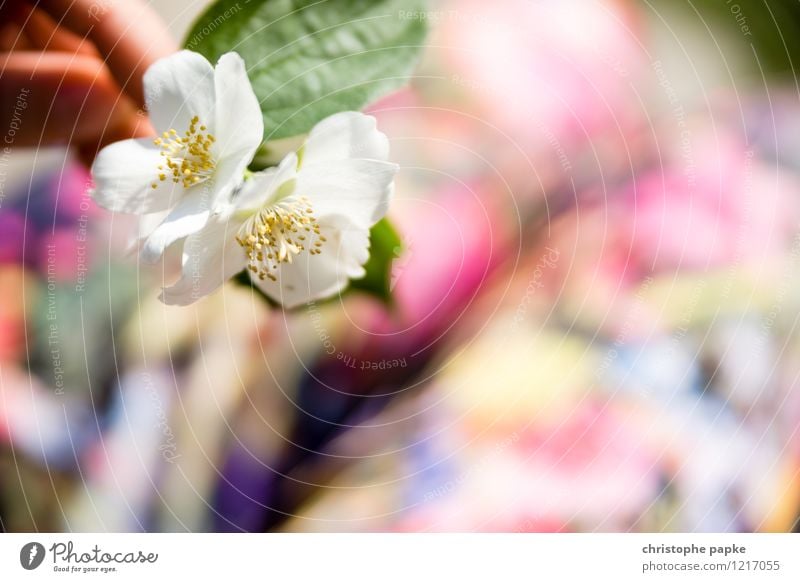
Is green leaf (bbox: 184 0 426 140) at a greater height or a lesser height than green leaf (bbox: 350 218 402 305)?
greater

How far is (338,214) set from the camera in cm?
55

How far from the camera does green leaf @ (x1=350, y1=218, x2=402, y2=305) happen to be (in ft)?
1.99

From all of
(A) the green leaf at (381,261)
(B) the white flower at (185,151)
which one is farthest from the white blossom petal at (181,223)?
(A) the green leaf at (381,261)

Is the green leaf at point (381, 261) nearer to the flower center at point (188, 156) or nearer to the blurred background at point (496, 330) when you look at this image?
the blurred background at point (496, 330)

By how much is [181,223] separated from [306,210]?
9 centimetres

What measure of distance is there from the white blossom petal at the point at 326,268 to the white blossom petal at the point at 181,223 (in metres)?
0.08

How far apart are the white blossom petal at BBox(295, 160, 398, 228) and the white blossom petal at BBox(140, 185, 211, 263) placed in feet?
0.24

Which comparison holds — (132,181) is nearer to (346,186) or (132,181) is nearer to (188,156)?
(188,156)

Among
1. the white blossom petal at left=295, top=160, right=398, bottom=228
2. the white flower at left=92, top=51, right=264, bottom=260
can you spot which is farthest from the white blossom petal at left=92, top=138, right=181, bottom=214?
the white blossom petal at left=295, top=160, right=398, bottom=228

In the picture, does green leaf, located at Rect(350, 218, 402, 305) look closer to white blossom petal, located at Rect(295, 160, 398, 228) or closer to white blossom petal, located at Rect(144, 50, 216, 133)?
white blossom petal, located at Rect(295, 160, 398, 228)

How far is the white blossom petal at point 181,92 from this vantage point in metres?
0.55

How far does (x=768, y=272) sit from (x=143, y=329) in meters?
0.55

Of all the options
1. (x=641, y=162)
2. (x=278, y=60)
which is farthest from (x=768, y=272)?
(x=278, y=60)

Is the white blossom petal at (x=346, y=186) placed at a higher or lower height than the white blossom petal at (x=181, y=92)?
lower
